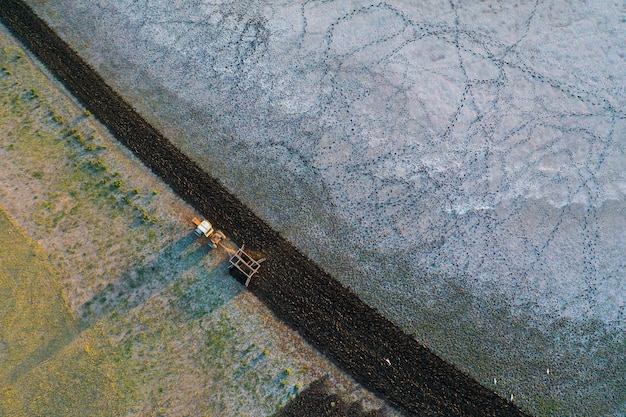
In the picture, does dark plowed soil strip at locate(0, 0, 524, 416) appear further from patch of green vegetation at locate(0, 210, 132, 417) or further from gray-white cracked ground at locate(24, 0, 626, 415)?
patch of green vegetation at locate(0, 210, 132, 417)

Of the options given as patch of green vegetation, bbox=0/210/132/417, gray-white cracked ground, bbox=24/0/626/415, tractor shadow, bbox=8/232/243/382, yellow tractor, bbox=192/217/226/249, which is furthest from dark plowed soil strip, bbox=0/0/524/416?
patch of green vegetation, bbox=0/210/132/417

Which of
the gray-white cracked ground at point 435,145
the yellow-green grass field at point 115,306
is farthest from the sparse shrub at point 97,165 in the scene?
the gray-white cracked ground at point 435,145

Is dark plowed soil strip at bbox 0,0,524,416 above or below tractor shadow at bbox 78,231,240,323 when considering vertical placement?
above

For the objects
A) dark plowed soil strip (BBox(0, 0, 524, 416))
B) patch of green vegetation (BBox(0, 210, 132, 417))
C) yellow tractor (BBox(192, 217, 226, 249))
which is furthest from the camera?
yellow tractor (BBox(192, 217, 226, 249))

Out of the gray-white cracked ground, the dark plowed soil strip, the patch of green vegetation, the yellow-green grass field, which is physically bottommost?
the patch of green vegetation

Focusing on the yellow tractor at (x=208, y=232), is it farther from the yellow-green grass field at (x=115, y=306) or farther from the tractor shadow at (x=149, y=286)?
the yellow-green grass field at (x=115, y=306)

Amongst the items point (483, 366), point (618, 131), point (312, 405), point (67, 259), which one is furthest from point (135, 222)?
point (618, 131)
